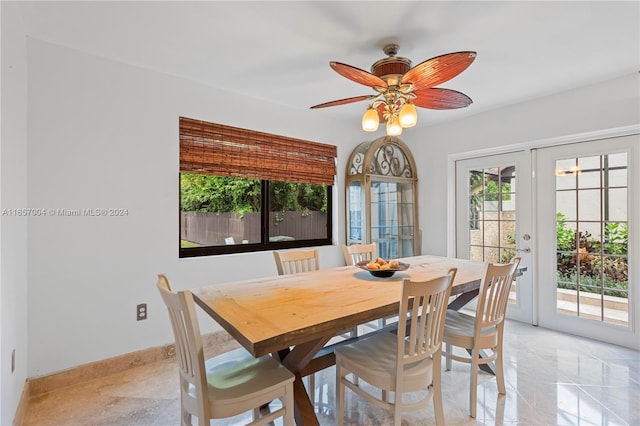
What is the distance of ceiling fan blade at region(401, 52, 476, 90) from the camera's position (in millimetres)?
1523

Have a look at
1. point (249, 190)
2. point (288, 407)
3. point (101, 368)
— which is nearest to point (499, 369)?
point (288, 407)

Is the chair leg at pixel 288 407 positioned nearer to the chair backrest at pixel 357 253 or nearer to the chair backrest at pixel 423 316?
the chair backrest at pixel 423 316

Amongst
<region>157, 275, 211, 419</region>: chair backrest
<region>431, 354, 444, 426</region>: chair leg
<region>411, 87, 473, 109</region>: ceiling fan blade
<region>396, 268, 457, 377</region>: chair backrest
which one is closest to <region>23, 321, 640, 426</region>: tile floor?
<region>431, 354, 444, 426</region>: chair leg

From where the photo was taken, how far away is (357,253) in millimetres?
2809

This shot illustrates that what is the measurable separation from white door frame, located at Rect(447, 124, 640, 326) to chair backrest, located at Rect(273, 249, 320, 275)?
206cm

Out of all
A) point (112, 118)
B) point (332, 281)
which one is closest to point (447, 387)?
point (332, 281)

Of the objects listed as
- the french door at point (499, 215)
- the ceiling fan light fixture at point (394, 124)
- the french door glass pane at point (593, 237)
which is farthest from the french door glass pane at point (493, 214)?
the ceiling fan light fixture at point (394, 124)

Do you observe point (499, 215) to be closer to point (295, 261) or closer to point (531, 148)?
point (531, 148)

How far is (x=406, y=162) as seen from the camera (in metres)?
4.10

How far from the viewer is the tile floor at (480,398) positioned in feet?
5.97

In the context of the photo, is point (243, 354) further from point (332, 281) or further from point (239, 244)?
point (239, 244)

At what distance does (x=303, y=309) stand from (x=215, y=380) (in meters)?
0.51

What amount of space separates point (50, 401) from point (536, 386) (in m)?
3.23

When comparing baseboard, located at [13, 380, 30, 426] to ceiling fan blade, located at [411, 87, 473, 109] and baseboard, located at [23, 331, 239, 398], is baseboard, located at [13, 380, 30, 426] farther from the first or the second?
ceiling fan blade, located at [411, 87, 473, 109]
